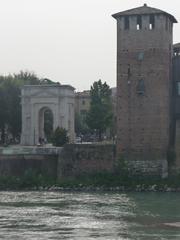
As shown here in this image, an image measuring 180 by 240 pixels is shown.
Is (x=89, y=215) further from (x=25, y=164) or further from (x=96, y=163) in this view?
(x=25, y=164)

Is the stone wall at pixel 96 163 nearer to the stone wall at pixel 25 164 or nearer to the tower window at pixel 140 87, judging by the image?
the stone wall at pixel 25 164

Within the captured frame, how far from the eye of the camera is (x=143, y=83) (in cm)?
4041

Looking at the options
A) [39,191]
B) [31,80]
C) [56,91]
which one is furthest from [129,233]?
[31,80]

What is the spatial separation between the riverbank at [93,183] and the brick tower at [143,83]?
4.80 ft

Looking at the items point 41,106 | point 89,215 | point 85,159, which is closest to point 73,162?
point 85,159

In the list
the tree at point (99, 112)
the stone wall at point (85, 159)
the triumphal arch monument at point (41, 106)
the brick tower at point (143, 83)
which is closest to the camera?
the brick tower at point (143, 83)

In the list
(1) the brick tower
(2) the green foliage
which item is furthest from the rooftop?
(2) the green foliage

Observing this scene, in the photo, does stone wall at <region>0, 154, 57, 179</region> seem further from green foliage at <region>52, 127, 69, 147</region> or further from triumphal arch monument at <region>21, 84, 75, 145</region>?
triumphal arch monument at <region>21, 84, 75, 145</region>

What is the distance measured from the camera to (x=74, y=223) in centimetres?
2727

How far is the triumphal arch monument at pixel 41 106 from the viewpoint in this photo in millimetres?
50156

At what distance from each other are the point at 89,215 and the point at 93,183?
1048cm

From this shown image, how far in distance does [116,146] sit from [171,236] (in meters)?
16.8

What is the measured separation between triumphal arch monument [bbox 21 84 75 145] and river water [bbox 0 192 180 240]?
12191 mm

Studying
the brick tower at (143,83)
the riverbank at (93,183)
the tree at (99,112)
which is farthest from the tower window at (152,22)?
the tree at (99,112)
